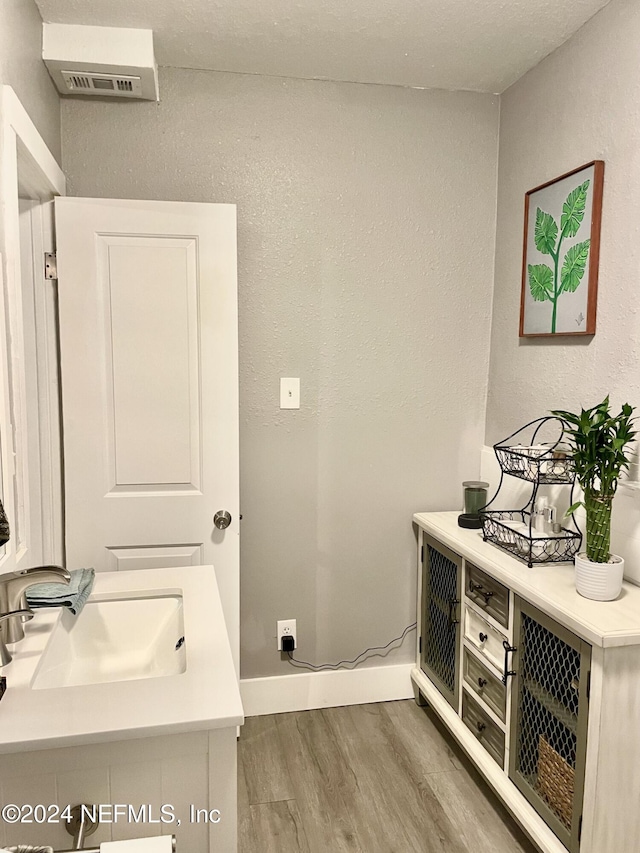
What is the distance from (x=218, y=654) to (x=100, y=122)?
6.52ft

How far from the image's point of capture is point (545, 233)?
241 centimetres

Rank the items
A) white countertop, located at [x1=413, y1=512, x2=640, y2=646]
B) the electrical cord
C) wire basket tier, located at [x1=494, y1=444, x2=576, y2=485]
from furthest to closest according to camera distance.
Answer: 1. the electrical cord
2. wire basket tier, located at [x1=494, y1=444, x2=576, y2=485]
3. white countertop, located at [x1=413, y1=512, x2=640, y2=646]

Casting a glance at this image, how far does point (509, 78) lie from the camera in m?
2.60

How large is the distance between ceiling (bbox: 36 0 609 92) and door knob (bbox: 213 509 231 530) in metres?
1.65

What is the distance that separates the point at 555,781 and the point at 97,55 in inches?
103

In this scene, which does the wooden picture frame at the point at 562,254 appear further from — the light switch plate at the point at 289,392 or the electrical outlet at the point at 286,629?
the electrical outlet at the point at 286,629

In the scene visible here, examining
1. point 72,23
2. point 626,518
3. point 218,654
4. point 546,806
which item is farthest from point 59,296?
point 546,806

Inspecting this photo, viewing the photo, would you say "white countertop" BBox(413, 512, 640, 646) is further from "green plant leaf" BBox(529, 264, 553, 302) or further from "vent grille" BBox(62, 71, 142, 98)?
"vent grille" BBox(62, 71, 142, 98)

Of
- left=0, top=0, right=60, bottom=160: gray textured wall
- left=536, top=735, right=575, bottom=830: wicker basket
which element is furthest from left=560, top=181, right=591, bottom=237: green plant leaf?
left=0, top=0, right=60, bottom=160: gray textured wall

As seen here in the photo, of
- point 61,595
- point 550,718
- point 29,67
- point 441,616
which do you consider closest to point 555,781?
point 550,718

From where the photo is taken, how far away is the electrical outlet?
9.12 feet

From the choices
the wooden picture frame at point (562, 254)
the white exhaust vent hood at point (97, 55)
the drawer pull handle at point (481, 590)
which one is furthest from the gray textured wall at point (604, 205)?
the white exhaust vent hood at point (97, 55)

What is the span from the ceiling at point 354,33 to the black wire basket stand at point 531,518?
1299mm

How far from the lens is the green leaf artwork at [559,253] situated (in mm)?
2199
